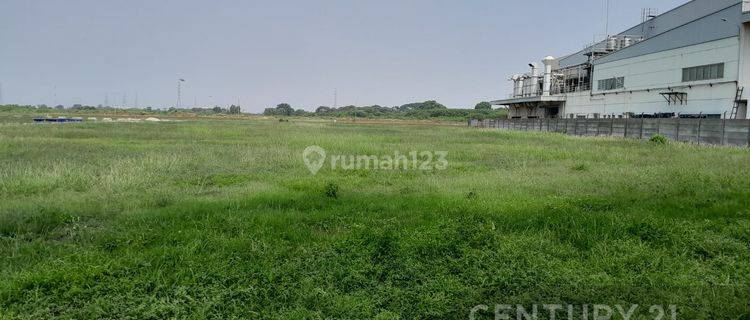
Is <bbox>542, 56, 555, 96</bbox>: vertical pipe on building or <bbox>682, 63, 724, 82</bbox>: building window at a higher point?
<bbox>542, 56, 555, 96</bbox>: vertical pipe on building

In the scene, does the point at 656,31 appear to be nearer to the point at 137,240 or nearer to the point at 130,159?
the point at 130,159

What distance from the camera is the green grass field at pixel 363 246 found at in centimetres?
405

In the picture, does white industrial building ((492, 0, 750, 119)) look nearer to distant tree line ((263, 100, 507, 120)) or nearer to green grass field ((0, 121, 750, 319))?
green grass field ((0, 121, 750, 319))

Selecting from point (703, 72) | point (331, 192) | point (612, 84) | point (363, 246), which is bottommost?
point (363, 246)

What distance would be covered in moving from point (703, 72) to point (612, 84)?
1036 cm

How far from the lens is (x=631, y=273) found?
186 inches

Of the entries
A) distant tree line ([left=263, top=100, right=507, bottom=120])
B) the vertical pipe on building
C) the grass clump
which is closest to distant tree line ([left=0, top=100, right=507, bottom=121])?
distant tree line ([left=263, top=100, right=507, bottom=120])

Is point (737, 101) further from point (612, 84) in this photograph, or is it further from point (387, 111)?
point (387, 111)

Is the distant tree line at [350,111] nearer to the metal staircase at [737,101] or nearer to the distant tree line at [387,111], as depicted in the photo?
the distant tree line at [387,111]

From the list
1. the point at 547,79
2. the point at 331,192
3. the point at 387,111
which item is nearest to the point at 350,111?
the point at 387,111

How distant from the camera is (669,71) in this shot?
30.7m

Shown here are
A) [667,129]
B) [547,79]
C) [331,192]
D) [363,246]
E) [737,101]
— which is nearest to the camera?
[363,246]

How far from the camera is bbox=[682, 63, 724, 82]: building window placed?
26.5 metres

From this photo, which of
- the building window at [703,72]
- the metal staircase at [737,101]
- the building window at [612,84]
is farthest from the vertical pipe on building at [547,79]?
the metal staircase at [737,101]
